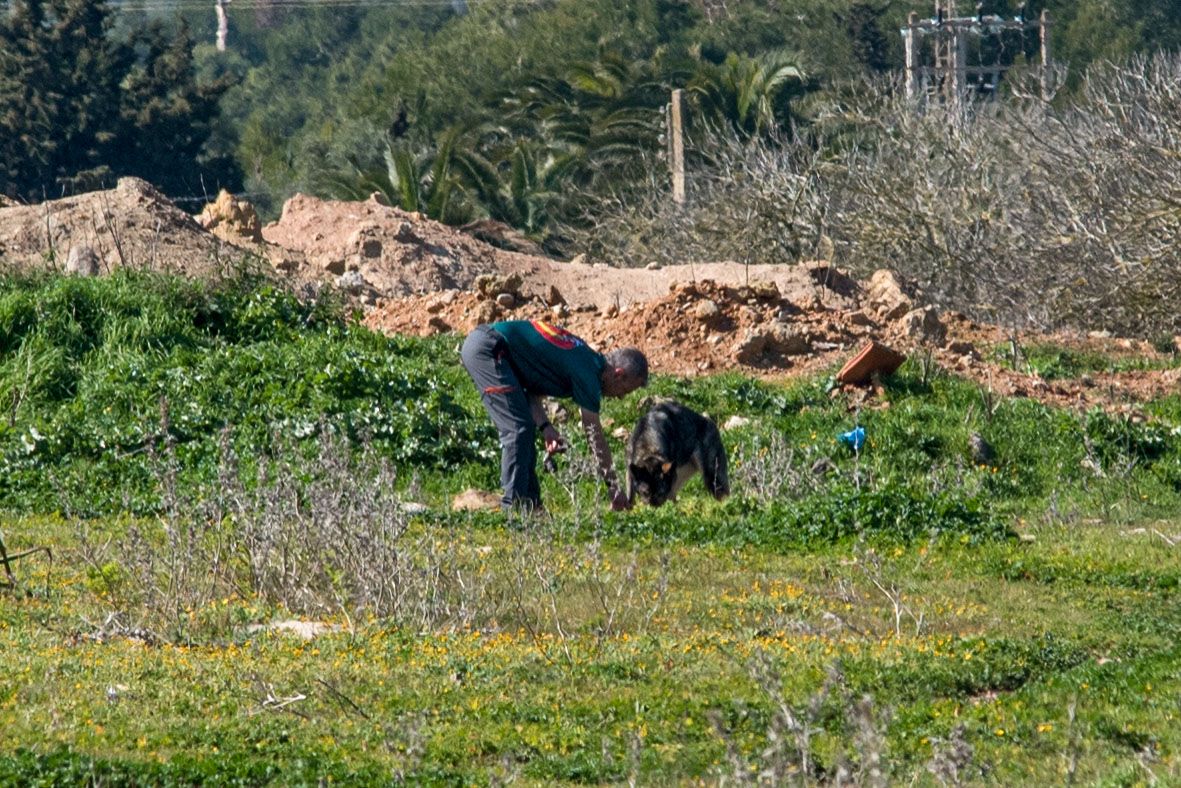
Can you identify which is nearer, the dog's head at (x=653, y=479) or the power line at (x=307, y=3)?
the dog's head at (x=653, y=479)

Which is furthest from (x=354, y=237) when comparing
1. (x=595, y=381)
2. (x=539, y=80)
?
(x=539, y=80)

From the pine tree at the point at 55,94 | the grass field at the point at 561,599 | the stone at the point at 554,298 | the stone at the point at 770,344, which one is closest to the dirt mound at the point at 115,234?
the stone at the point at 554,298

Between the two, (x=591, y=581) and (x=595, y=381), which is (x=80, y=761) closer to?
(x=591, y=581)

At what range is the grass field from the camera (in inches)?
240

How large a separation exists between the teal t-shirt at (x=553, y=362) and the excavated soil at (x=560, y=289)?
19.9 ft

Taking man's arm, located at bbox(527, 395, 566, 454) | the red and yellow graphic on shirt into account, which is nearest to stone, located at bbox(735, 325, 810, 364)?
man's arm, located at bbox(527, 395, 566, 454)

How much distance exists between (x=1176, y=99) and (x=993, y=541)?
488 inches

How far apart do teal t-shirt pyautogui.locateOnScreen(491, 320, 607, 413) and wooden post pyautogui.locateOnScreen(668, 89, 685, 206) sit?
862 inches

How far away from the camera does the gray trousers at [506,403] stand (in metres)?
11.0

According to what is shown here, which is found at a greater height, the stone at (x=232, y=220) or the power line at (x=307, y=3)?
the stone at (x=232, y=220)

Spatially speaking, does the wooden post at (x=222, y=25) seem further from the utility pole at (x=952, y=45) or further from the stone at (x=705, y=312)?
the stone at (x=705, y=312)

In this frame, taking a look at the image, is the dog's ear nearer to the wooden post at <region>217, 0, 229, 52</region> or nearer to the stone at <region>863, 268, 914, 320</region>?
the stone at <region>863, 268, 914, 320</region>

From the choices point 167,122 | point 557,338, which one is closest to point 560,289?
point 557,338

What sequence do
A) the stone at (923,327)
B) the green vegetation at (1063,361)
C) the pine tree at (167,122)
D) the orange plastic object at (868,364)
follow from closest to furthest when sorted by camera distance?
the orange plastic object at (868,364) → the green vegetation at (1063,361) → the stone at (923,327) → the pine tree at (167,122)
